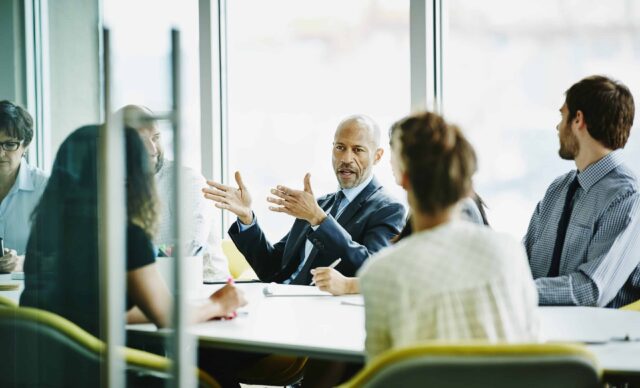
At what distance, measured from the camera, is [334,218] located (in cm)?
353

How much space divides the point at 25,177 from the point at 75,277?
0.32m

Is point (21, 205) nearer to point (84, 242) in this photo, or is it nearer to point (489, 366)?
point (84, 242)

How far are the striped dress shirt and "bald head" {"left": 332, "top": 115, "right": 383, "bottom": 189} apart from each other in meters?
0.95

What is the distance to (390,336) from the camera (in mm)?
1708

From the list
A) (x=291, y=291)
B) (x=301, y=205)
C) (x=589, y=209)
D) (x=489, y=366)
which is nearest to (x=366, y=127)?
(x=301, y=205)

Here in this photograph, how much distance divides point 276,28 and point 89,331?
3.75m

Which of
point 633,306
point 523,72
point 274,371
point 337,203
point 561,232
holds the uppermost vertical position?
point 523,72

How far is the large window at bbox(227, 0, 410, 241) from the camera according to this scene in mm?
4758

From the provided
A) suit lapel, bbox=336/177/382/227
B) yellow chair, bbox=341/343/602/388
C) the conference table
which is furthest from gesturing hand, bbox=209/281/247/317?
suit lapel, bbox=336/177/382/227

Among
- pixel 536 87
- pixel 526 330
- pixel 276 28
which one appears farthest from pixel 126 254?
pixel 276 28

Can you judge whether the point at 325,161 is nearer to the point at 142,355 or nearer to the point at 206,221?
the point at 206,221

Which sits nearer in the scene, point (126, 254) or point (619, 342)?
point (126, 254)

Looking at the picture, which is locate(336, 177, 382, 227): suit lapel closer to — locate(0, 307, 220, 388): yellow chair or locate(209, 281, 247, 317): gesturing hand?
locate(209, 281, 247, 317): gesturing hand

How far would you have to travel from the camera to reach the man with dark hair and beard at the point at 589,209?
2721mm
